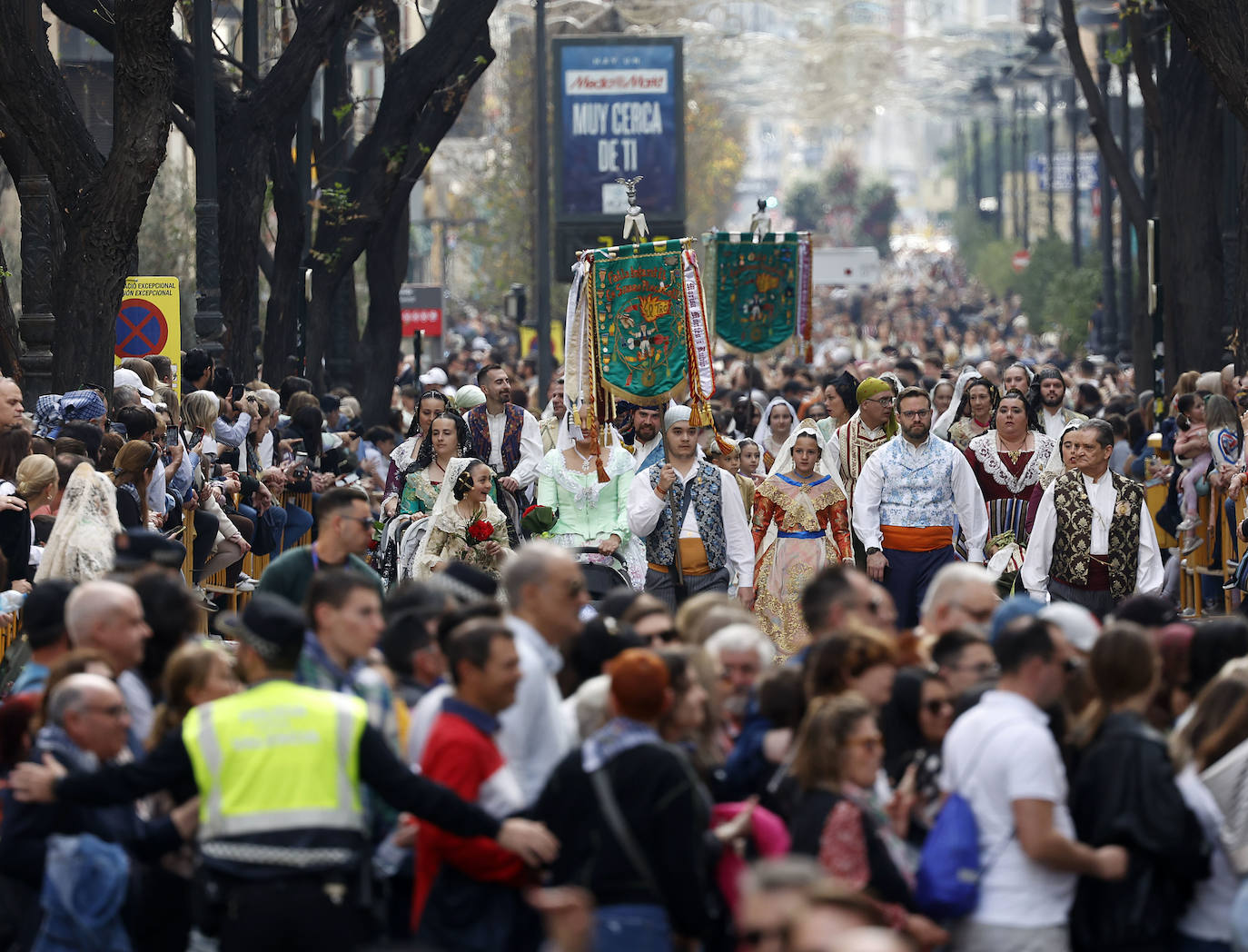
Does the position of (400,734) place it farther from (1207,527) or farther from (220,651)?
(1207,527)

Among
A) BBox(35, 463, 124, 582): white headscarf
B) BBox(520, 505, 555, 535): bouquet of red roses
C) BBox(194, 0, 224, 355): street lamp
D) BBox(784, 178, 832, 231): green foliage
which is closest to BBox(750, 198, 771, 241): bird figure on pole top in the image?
BBox(194, 0, 224, 355): street lamp

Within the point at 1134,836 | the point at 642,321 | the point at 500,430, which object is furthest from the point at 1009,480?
the point at 1134,836

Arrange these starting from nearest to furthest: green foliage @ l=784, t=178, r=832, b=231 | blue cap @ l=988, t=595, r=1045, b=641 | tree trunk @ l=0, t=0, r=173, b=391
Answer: blue cap @ l=988, t=595, r=1045, b=641 → tree trunk @ l=0, t=0, r=173, b=391 → green foliage @ l=784, t=178, r=832, b=231

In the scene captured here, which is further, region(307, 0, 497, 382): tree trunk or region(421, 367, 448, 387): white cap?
region(421, 367, 448, 387): white cap

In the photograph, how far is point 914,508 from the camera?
12.9 meters

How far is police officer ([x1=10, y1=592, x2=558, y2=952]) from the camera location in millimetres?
6141

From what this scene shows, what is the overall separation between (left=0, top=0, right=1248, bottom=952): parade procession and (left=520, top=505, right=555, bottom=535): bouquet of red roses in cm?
11

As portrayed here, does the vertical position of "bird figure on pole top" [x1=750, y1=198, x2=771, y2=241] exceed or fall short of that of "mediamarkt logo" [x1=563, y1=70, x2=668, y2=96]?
it falls short

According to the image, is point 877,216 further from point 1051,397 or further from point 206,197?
point 1051,397

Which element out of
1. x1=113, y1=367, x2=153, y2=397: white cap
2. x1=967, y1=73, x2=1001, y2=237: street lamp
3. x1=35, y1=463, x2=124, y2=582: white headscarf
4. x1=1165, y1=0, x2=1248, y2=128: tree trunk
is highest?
x1=967, y1=73, x2=1001, y2=237: street lamp

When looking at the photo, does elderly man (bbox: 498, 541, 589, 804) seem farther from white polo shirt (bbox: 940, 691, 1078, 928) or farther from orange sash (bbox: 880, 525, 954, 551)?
orange sash (bbox: 880, 525, 954, 551)

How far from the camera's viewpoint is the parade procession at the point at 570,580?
244 inches

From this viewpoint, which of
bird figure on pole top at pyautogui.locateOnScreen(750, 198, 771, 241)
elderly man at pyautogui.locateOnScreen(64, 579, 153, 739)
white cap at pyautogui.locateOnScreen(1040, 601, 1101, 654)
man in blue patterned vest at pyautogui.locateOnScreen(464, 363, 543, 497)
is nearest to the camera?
elderly man at pyautogui.locateOnScreen(64, 579, 153, 739)

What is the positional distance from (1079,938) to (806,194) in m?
107
